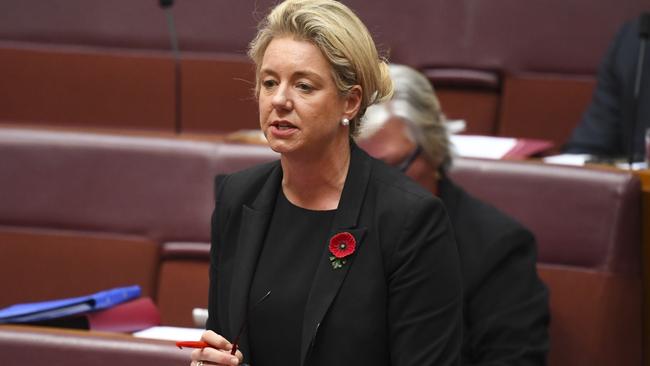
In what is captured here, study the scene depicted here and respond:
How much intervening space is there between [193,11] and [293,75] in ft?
2.25

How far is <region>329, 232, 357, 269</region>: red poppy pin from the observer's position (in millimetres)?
465

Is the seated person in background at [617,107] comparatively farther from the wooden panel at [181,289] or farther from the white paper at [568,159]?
the wooden panel at [181,289]

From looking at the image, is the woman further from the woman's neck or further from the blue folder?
the blue folder

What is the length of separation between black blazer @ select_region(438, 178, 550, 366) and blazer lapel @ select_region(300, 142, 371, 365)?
8.5 inches

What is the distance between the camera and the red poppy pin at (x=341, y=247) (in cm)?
46

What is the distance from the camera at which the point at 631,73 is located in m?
0.98

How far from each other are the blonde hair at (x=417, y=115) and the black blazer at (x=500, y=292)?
0.05 meters

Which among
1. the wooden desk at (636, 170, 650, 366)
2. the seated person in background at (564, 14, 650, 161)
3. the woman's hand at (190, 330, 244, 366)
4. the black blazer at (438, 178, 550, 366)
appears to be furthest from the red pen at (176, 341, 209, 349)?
the seated person in background at (564, 14, 650, 161)

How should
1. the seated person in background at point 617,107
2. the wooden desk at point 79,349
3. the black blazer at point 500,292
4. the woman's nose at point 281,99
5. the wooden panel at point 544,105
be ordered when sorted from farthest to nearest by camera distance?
the wooden panel at point 544,105
the seated person in background at point 617,107
the black blazer at point 500,292
the wooden desk at point 79,349
the woman's nose at point 281,99

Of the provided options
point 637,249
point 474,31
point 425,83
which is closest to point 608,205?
point 637,249

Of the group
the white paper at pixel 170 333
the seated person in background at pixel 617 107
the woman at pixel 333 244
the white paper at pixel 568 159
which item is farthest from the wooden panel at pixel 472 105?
the woman at pixel 333 244

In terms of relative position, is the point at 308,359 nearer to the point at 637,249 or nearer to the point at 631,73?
the point at 637,249

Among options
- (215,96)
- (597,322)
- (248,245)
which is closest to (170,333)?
(248,245)

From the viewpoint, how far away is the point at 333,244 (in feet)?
1.53
